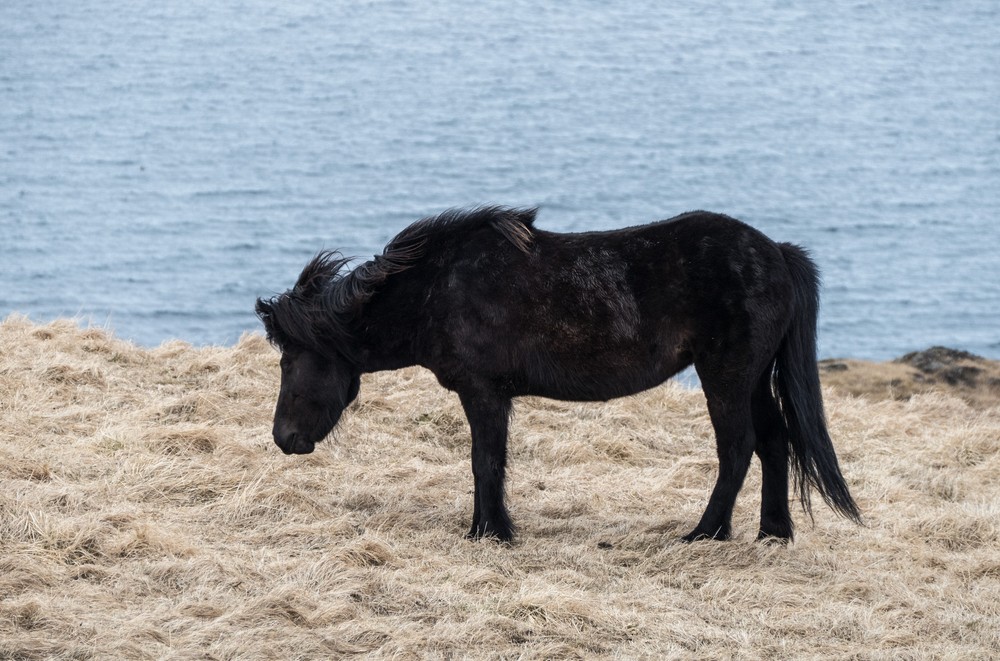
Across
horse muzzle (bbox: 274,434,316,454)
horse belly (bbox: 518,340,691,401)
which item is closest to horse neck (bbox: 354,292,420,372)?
horse muzzle (bbox: 274,434,316,454)

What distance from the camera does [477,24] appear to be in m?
71.0

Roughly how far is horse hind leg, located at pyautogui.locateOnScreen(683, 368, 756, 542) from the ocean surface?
82.5ft

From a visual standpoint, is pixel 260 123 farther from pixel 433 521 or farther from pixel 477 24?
pixel 433 521

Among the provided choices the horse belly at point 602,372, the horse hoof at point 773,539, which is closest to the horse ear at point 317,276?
the horse belly at point 602,372

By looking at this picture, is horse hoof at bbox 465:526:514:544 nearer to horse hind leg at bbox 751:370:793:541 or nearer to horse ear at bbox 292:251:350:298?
horse hind leg at bbox 751:370:793:541

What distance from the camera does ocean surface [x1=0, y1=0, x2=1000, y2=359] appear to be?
1492 inches

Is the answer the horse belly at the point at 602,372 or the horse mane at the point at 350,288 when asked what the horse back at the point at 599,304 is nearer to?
the horse belly at the point at 602,372

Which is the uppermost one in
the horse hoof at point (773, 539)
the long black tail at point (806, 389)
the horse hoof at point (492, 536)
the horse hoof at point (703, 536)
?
the long black tail at point (806, 389)

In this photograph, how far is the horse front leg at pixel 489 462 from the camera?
6.30 m

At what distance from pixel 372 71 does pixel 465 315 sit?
59180 millimetres

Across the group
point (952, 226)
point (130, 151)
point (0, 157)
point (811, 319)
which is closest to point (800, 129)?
point (952, 226)

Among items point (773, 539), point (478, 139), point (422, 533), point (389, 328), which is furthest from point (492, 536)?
point (478, 139)

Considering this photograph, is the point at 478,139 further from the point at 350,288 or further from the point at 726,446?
the point at 726,446

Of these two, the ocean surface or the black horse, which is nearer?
the black horse
